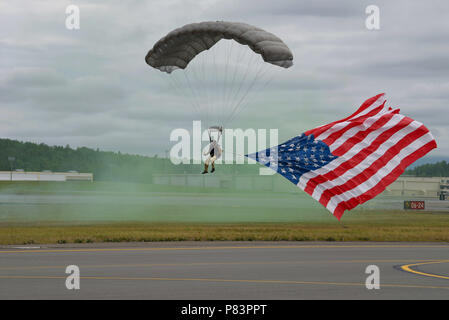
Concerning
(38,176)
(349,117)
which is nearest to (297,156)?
(349,117)

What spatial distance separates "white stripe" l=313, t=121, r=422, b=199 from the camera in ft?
58.0

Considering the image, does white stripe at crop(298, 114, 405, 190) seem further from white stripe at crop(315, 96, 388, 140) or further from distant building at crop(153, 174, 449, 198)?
distant building at crop(153, 174, 449, 198)

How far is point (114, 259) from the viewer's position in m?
23.4

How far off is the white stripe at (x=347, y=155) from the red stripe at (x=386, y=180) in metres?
1.27

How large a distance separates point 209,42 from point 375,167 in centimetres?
1173

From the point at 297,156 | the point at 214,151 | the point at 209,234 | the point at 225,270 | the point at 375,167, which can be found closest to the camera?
the point at 375,167

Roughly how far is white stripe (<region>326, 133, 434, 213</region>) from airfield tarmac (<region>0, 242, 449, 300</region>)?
2590 millimetres

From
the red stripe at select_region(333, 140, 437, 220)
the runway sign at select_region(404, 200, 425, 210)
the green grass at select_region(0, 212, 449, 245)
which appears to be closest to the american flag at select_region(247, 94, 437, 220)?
the red stripe at select_region(333, 140, 437, 220)

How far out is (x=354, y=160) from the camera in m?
18.3

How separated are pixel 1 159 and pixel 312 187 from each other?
17396cm

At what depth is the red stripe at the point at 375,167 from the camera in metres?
17.4

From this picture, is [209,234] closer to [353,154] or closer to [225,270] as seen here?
[225,270]
